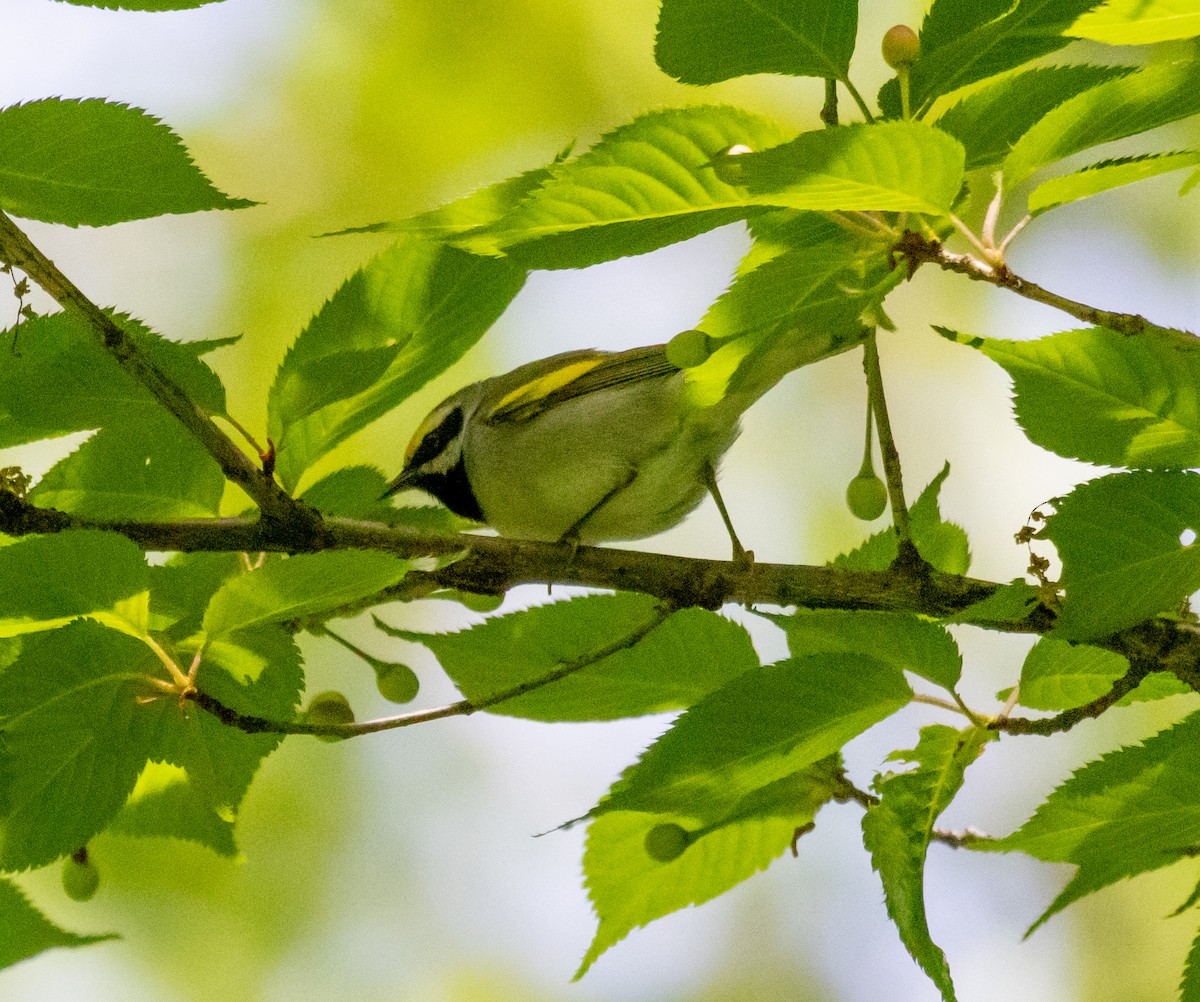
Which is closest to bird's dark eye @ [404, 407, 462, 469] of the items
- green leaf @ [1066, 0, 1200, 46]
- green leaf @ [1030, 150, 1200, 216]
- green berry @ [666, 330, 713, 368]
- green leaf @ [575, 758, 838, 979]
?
green leaf @ [575, 758, 838, 979]

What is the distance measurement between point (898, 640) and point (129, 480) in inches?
50.9

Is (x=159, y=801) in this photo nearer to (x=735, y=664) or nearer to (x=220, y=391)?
(x=220, y=391)

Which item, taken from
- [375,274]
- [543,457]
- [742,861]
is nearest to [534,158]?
[543,457]

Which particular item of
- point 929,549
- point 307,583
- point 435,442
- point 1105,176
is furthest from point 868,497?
point 435,442

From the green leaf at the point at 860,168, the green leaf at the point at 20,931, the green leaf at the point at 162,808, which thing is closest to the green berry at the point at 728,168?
the green leaf at the point at 860,168

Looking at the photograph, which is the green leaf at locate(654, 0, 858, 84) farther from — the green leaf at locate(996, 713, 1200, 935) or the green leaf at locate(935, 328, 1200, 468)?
the green leaf at locate(996, 713, 1200, 935)

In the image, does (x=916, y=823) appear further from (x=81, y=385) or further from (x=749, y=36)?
(x=81, y=385)

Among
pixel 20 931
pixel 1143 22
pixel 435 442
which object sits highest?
pixel 1143 22

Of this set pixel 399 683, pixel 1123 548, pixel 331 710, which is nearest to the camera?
pixel 1123 548

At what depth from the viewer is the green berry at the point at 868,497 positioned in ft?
7.27

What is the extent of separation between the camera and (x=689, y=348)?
5.84 ft

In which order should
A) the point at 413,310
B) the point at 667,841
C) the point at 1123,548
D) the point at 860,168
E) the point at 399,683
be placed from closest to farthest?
the point at 860,168 < the point at 1123,548 < the point at 667,841 < the point at 413,310 < the point at 399,683

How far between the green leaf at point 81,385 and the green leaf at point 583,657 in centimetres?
56

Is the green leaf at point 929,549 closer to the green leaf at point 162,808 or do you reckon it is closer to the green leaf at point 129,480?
the green leaf at point 129,480
